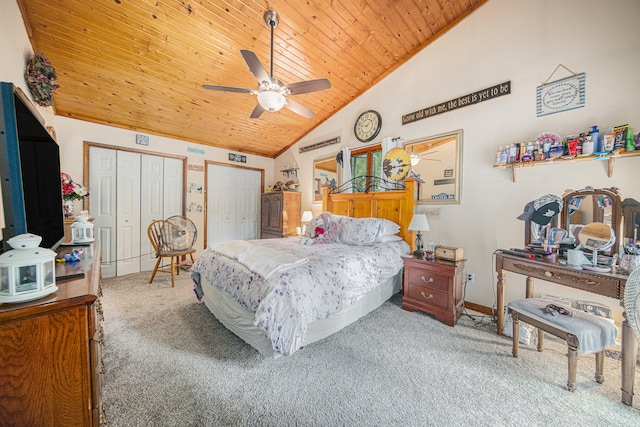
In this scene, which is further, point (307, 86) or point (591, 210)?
point (307, 86)

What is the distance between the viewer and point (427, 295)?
2.49 meters

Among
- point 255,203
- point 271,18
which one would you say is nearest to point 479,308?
point 271,18

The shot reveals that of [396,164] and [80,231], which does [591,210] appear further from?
[80,231]

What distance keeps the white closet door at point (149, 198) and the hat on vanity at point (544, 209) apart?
5.32m

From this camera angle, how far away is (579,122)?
210cm

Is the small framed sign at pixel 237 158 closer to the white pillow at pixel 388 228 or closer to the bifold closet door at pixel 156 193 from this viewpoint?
the bifold closet door at pixel 156 193

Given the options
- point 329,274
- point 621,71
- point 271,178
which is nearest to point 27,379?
point 329,274

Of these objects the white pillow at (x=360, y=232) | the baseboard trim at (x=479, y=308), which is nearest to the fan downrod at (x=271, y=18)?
the white pillow at (x=360, y=232)

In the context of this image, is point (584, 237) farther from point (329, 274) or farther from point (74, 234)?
point (74, 234)

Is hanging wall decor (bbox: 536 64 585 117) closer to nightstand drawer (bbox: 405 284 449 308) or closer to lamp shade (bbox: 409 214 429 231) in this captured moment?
lamp shade (bbox: 409 214 429 231)

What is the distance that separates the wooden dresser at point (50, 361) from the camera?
64 cm

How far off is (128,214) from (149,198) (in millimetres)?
410

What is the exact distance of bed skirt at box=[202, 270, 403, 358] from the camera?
1.79m

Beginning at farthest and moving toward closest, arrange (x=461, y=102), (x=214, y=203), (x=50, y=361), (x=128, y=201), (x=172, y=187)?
(x=214, y=203) < (x=172, y=187) < (x=128, y=201) < (x=461, y=102) < (x=50, y=361)
